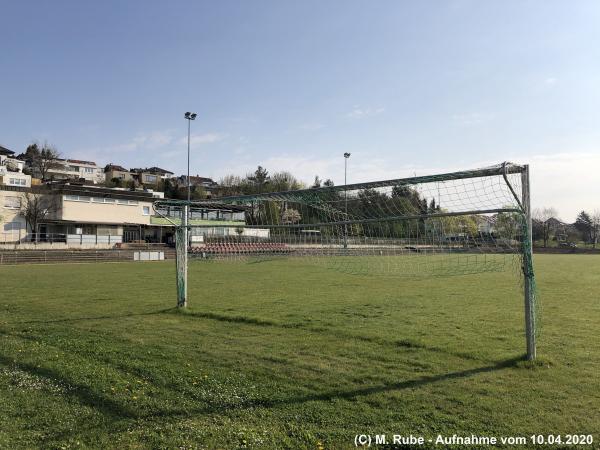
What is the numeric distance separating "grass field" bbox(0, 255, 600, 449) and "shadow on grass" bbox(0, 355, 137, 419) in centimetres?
2

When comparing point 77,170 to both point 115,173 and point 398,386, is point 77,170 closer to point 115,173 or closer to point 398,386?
point 115,173

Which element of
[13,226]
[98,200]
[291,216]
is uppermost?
[98,200]

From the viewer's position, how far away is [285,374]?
6.47 meters

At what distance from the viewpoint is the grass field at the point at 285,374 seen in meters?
4.64

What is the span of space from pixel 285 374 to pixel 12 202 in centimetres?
5088

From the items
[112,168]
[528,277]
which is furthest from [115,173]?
[528,277]

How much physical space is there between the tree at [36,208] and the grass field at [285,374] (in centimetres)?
3996

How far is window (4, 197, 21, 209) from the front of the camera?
47.0 m

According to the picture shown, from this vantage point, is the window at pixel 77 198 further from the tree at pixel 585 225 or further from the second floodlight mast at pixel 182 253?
the tree at pixel 585 225

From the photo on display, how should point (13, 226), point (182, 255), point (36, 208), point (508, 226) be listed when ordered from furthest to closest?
point (36, 208) < point (13, 226) < point (182, 255) < point (508, 226)

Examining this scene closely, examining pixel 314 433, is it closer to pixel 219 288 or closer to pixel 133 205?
pixel 219 288

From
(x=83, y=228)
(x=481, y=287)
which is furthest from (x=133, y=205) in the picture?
(x=481, y=287)

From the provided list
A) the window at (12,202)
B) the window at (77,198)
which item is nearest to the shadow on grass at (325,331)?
the window at (12,202)

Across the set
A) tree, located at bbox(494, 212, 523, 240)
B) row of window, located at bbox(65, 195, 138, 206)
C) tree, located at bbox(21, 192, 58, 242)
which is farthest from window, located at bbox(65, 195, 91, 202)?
tree, located at bbox(494, 212, 523, 240)
